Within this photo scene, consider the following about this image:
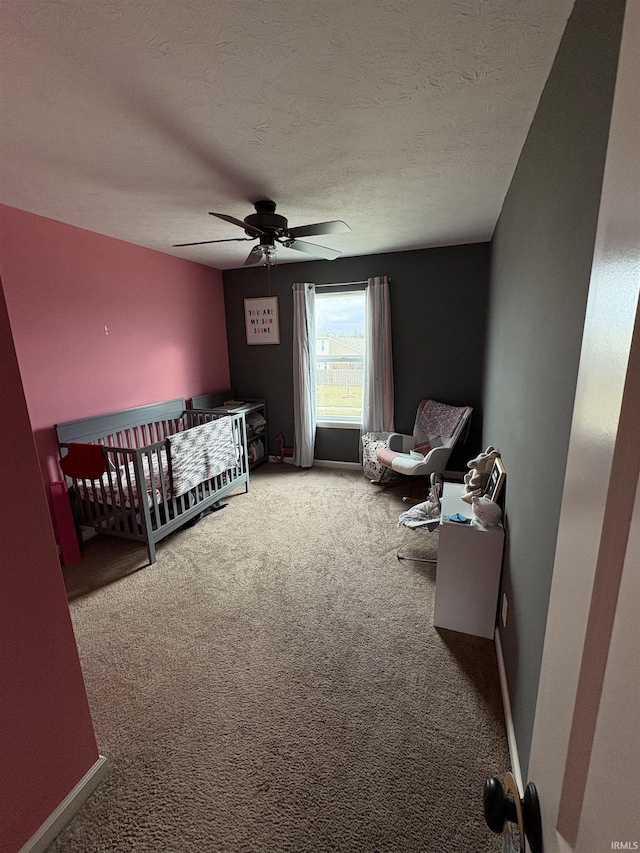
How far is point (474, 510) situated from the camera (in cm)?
179

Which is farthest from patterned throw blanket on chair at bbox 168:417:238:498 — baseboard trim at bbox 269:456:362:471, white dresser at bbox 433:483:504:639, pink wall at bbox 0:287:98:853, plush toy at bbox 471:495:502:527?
plush toy at bbox 471:495:502:527

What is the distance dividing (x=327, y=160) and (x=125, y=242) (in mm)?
2206

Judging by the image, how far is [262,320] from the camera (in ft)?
14.7

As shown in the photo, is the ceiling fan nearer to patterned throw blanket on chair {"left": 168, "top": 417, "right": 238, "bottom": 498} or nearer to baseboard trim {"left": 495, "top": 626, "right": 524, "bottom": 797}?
patterned throw blanket on chair {"left": 168, "top": 417, "right": 238, "bottom": 498}

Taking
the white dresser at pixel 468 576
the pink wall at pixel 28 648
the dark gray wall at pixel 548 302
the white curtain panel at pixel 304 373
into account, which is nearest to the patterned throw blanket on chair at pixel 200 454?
the white curtain panel at pixel 304 373

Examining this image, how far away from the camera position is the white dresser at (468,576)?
5.80 ft

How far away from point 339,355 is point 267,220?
222cm

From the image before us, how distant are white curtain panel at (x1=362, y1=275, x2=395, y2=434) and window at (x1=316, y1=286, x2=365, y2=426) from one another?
0.25 m

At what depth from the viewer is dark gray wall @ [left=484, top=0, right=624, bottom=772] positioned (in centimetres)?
81

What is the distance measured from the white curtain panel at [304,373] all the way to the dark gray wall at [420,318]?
19cm

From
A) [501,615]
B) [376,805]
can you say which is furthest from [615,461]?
[501,615]

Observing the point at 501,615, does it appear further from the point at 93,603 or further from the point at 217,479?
the point at 217,479

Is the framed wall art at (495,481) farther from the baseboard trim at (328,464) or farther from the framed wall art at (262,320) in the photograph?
the framed wall art at (262,320)

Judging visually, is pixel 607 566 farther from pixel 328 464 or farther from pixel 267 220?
pixel 328 464
